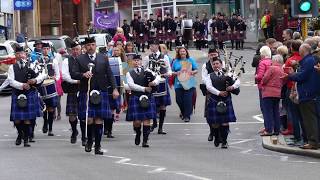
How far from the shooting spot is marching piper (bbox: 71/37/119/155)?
14.3 m

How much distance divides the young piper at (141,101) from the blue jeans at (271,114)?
218 centimetres

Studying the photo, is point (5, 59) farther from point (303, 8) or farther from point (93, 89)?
point (93, 89)

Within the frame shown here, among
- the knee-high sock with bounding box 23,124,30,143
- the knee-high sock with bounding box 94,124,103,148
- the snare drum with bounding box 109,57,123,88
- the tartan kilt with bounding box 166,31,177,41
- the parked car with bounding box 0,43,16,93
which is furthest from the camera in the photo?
the tartan kilt with bounding box 166,31,177,41

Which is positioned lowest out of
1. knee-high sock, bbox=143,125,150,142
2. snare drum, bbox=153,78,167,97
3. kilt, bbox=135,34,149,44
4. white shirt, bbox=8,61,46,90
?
knee-high sock, bbox=143,125,150,142

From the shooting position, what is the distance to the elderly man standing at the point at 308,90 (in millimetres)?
14297

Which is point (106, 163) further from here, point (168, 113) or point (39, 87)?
point (168, 113)

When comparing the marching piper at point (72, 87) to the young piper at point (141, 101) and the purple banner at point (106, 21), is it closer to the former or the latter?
the young piper at point (141, 101)

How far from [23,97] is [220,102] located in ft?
11.7

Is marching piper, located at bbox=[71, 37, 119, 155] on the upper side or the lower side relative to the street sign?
lower

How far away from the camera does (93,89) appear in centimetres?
1440

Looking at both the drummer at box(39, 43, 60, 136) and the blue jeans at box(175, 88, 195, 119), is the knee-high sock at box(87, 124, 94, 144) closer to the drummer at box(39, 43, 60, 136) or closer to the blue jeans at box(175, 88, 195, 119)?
the drummer at box(39, 43, 60, 136)

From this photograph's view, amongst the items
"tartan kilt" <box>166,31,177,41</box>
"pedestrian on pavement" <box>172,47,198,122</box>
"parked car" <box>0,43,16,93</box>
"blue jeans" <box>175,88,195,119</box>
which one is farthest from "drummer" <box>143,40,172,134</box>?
"tartan kilt" <box>166,31,177,41</box>

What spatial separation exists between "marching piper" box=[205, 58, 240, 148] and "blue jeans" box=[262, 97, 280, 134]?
111 cm

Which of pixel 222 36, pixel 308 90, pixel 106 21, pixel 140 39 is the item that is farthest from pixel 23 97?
pixel 222 36
